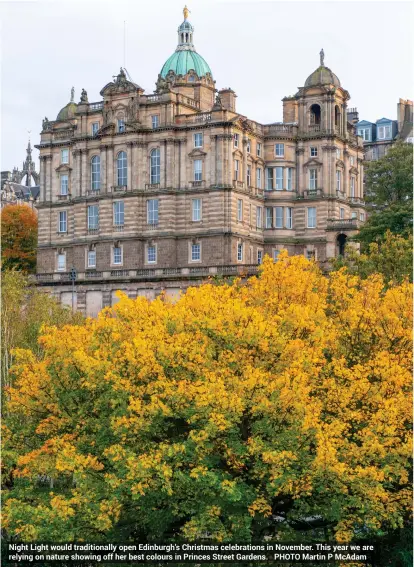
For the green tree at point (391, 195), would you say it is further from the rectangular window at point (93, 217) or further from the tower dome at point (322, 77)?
the rectangular window at point (93, 217)

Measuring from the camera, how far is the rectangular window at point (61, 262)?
110000 mm

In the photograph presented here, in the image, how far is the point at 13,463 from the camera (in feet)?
149

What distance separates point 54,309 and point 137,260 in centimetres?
2866

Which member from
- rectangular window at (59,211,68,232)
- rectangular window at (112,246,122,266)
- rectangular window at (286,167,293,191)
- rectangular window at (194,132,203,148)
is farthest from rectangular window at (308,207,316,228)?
rectangular window at (59,211,68,232)

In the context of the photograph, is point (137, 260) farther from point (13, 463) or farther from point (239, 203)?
point (13, 463)

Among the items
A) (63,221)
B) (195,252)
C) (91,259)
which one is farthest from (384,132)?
(91,259)

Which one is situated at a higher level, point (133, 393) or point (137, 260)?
point (137, 260)

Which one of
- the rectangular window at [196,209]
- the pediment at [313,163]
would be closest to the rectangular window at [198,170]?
the rectangular window at [196,209]

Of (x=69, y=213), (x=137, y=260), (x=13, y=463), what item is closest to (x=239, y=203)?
(x=137, y=260)

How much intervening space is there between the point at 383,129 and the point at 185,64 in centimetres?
3911

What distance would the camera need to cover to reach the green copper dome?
114 metres

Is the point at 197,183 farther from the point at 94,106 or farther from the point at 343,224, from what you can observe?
the point at 94,106

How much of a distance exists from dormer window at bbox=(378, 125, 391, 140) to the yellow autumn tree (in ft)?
334
